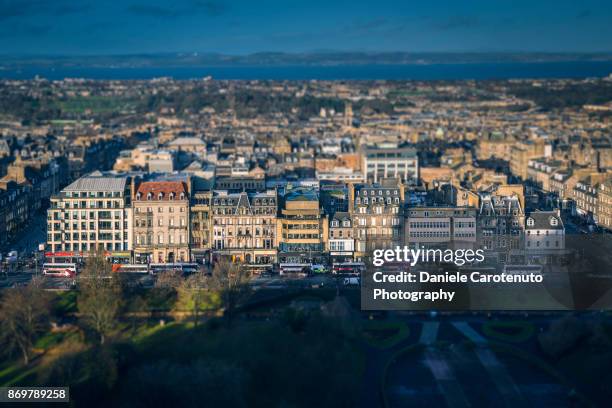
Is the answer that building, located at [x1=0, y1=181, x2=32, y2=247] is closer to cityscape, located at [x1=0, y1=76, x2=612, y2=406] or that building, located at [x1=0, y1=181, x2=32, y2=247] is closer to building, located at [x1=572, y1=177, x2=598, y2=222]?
cityscape, located at [x1=0, y1=76, x2=612, y2=406]

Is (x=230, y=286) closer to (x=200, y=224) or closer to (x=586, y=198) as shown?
(x=200, y=224)

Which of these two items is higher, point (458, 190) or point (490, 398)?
point (458, 190)

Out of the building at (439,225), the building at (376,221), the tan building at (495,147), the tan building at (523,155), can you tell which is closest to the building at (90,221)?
the building at (376,221)

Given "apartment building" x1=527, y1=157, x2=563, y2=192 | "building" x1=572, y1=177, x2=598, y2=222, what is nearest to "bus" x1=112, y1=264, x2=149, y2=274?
"building" x1=572, y1=177, x2=598, y2=222

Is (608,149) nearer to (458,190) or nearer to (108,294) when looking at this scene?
(458,190)

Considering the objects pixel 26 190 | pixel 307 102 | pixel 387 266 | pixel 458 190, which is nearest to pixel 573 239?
pixel 458 190
